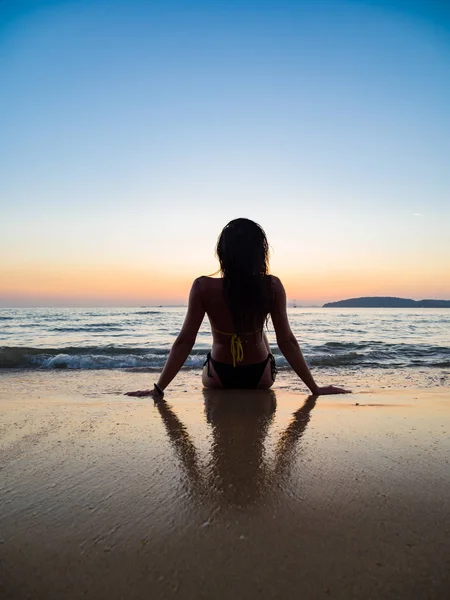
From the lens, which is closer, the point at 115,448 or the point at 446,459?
the point at 446,459

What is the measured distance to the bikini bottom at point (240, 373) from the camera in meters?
3.78

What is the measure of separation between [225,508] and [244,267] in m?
2.16

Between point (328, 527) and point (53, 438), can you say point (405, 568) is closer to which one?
point (328, 527)

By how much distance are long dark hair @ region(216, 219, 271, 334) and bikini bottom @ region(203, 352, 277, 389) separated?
64cm

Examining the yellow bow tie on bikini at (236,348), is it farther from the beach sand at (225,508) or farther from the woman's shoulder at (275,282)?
the beach sand at (225,508)

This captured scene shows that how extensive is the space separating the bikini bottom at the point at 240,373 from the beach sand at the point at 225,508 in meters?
1.11

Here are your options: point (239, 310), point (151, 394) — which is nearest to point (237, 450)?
point (239, 310)

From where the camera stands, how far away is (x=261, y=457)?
187 centimetres

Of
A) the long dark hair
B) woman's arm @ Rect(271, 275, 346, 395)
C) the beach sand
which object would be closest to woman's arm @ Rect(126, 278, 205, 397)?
the long dark hair

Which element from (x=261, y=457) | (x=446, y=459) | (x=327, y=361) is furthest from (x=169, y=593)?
(x=327, y=361)

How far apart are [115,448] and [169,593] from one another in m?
1.22

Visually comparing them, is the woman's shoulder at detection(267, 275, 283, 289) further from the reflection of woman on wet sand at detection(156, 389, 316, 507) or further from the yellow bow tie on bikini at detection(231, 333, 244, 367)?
the reflection of woman on wet sand at detection(156, 389, 316, 507)

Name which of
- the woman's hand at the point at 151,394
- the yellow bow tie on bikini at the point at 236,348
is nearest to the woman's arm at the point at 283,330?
the yellow bow tie on bikini at the point at 236,348

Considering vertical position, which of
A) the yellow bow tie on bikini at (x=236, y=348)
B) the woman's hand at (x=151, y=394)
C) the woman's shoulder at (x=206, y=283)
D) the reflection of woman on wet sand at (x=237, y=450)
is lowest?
the woman's hand at (x=151, y=394)
